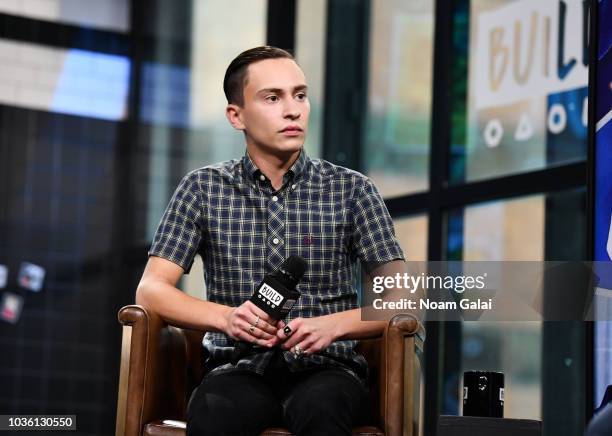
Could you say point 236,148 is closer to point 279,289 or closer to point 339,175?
point 339,175

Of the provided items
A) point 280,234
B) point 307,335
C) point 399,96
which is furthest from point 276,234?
point 399,96

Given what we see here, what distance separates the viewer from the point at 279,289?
2248 mm

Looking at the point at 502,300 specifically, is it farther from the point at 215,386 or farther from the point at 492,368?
the point at 492,368

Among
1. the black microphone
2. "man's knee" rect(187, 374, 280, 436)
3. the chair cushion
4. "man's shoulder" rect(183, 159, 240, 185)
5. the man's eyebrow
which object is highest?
the man's eyebrow

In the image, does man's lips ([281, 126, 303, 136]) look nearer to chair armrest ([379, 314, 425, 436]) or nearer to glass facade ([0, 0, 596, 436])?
chair armrest ([379, 314, 425, 436])

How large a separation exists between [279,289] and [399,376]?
417mm

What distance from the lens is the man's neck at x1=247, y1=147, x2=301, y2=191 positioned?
267 cm

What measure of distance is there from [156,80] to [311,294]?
487 cm

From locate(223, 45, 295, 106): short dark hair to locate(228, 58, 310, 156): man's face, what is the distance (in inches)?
0.7

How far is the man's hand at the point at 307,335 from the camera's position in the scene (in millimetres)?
2336

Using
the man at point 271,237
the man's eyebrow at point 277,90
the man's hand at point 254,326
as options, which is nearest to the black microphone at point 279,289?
the man's hand at point 254,326

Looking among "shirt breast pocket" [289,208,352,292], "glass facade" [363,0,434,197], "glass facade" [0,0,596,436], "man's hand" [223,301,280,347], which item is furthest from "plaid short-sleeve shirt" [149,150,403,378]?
"glass facade" [363,0,434,197]

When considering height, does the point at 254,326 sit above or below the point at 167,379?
above

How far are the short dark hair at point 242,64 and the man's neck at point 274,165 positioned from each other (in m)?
0.16
